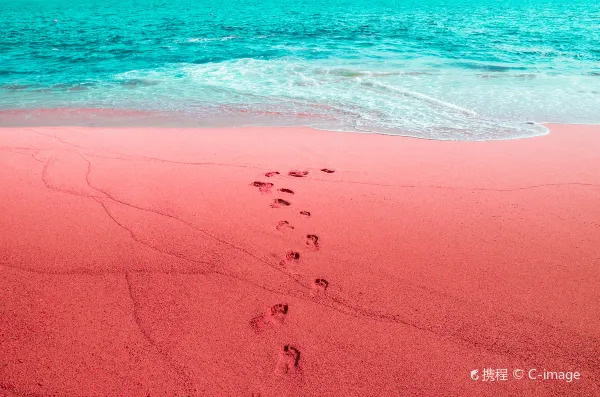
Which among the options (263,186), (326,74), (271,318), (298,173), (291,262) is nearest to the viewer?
(271,318)

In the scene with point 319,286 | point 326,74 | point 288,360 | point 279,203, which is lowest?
point 288,360

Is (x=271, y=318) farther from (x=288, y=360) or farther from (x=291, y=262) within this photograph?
(x=291, y=262)

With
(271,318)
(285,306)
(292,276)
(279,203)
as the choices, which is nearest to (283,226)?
(279,203)

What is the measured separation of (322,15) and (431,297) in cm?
3180

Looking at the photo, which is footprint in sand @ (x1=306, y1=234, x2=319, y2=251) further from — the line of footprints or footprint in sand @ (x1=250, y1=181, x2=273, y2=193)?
footprint in sand @ (x1=250, y1=181, x2=273, y2=193)

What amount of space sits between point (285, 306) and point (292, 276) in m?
0.35

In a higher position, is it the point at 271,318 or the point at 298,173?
the point at 298,173

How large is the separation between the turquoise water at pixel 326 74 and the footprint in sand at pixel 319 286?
4578mm

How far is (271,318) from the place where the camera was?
2.87 meters

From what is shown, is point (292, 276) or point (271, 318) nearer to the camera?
point (271, 318)

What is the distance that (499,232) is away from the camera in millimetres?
3955

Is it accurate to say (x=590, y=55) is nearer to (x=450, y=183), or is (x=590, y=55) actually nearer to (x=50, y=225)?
(x=450, y=183)

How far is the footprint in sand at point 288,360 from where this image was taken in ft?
8.23

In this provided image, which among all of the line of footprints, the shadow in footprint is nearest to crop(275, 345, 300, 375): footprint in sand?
the line of footprints
